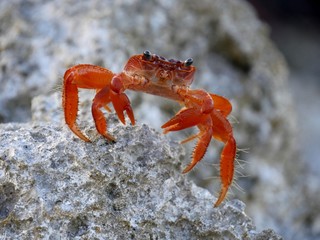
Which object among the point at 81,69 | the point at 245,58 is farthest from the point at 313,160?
the point at 81,69

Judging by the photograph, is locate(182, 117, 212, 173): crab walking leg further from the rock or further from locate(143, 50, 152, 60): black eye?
locate(143, 50, 152, 60): black eye

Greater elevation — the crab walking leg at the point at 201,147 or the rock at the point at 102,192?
the crab walking leg at the point at 201,147

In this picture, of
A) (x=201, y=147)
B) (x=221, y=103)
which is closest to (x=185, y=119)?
(x=201, y=147)

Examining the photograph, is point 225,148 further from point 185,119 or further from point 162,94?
point 162,94

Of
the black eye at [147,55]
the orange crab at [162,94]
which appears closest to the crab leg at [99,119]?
the orange crab at [162,94]

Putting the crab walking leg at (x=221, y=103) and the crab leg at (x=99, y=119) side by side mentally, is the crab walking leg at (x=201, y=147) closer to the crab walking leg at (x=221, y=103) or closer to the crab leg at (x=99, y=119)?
the crab walking leg at (x=221, y=103)

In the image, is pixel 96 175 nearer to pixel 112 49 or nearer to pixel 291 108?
pixel 112 49

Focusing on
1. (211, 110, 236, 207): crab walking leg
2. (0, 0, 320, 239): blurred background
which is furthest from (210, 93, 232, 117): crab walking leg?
(0, 0, 320, 239): blurred background
